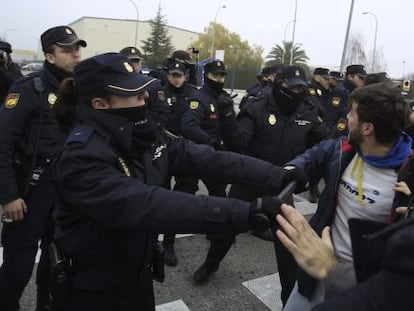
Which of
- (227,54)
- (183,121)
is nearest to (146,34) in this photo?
(227,54)

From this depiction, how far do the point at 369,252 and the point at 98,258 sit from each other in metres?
1.17

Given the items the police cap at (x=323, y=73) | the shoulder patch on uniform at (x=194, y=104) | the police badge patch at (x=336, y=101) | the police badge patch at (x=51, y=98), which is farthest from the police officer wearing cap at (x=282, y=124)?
the police cap at (x=323, y=73)

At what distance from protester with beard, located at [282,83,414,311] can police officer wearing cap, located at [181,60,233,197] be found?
2.10 metres

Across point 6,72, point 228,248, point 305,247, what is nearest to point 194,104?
point 228,248

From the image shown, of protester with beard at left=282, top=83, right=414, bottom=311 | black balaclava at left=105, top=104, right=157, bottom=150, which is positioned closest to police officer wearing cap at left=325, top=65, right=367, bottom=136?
protester with beard at left=282, top=83, right=414, bottom=311

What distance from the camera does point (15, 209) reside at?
261 centimetres

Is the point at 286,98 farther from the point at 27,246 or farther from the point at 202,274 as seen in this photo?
the point at 27,246

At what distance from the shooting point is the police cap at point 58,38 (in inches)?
117

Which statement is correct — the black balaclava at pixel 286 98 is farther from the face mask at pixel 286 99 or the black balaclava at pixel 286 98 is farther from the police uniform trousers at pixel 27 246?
the police uniform trousers at pixel 27 246

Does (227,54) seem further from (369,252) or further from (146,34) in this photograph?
(369,252)

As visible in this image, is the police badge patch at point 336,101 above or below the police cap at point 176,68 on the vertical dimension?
below

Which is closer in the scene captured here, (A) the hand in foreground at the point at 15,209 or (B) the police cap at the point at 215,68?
(A) the hand in foreground at the point at 15,209

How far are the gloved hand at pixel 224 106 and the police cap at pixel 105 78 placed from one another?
2431 mm

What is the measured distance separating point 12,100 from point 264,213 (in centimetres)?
196
